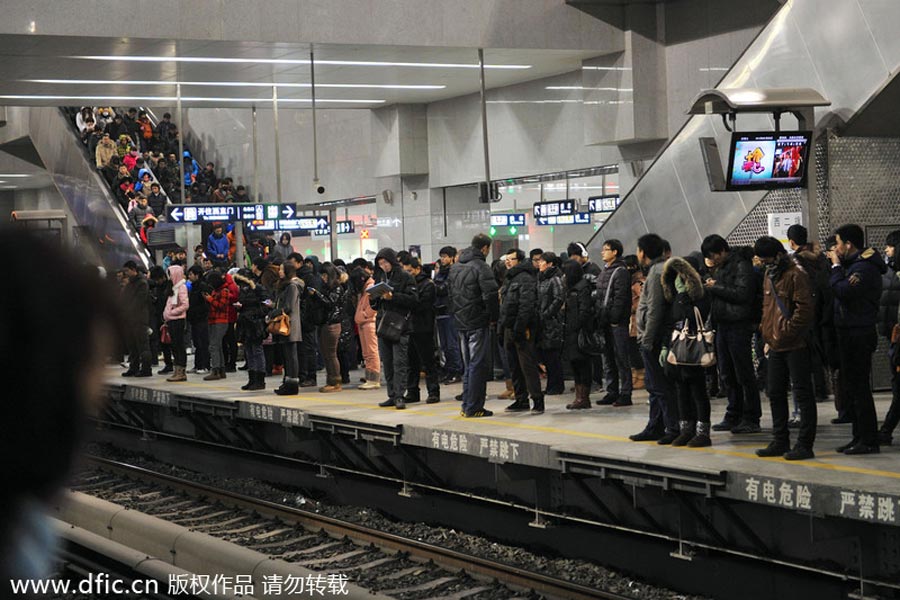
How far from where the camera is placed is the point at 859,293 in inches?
364

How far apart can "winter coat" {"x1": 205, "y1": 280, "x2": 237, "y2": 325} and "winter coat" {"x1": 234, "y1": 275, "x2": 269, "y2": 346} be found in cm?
154

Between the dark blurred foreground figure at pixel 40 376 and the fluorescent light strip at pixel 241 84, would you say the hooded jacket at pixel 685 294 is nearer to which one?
the dark blurred foreground figure at pixel 40 376

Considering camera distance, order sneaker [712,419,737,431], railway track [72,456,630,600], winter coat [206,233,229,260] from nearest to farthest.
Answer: railway track [72,456,630,600] < sneaker [712,419,737,431] < winter coat [206,233,229,260]

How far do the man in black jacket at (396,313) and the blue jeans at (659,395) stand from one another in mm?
4000

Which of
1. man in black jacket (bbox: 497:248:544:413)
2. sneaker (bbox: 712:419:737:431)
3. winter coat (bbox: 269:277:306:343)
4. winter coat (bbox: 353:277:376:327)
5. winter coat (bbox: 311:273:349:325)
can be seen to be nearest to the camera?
sneaker (bbox: 712:419:737:431)

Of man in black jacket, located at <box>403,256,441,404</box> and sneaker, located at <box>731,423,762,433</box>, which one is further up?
man in black jacket, located at <box>403,256,441,404</box>

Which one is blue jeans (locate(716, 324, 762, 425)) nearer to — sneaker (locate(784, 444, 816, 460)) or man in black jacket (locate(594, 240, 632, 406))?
sneaker (locate(784, 444, 816, 460))

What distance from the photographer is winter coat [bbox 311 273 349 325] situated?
50.5ft

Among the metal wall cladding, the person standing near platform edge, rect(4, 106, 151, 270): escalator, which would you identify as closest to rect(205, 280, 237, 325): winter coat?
rect(4, 106, 151, 270): escalator

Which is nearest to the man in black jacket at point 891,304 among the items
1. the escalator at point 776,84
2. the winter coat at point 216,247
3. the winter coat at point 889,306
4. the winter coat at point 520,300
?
the winter coat at point 889,306

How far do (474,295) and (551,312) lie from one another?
3.14 feet

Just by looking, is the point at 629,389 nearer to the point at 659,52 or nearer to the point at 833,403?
the point at 833,403

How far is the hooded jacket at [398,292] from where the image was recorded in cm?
1340

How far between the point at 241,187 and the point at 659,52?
13.8 metres
